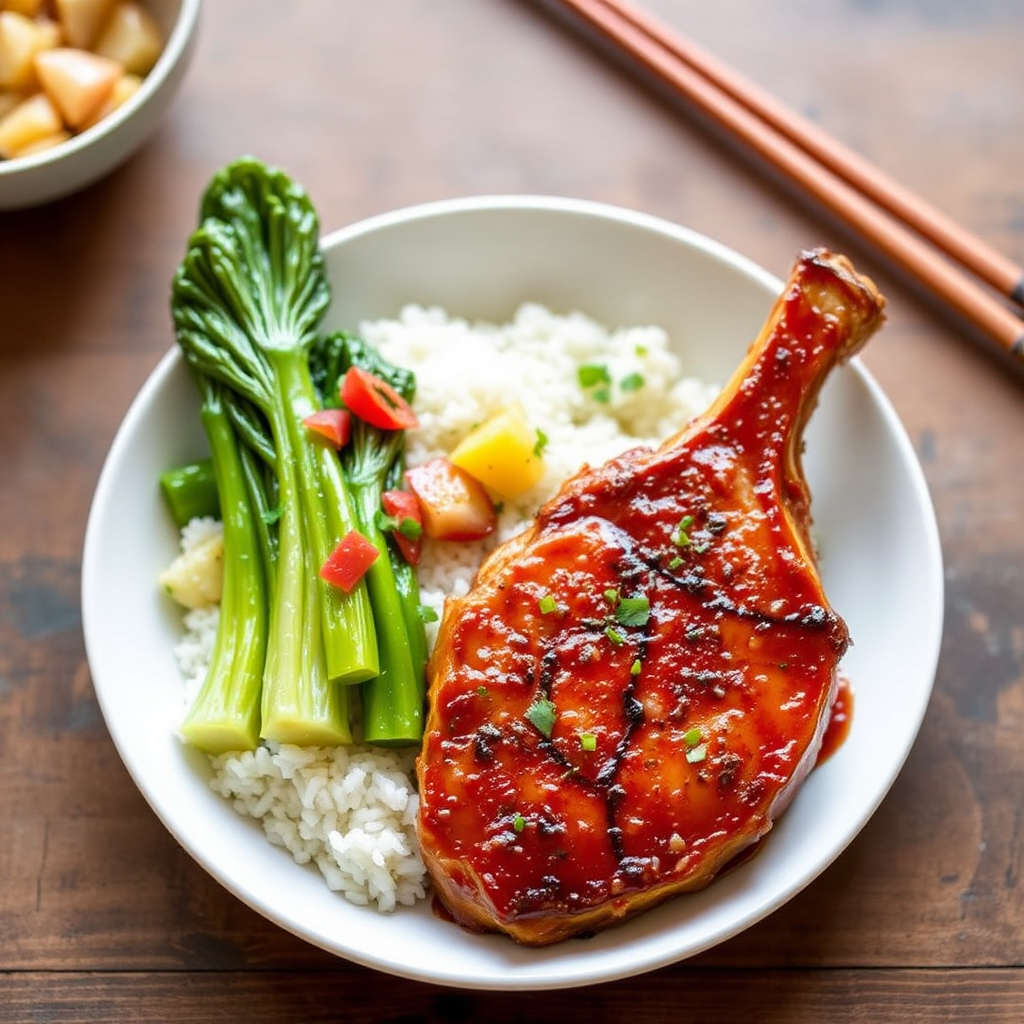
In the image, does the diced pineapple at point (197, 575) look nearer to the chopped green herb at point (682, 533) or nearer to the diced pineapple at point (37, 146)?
the chopped green herb at point (682, 533)

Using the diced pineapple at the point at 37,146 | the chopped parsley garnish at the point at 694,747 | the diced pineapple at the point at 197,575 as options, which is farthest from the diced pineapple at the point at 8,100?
the chopped parsley garnish at the point at 694,747

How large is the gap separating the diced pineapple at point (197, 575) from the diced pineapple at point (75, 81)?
4.78ft

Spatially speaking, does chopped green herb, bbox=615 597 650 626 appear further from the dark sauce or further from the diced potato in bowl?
the diced potato in bowl

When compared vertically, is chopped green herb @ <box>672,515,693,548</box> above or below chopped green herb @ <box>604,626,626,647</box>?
above

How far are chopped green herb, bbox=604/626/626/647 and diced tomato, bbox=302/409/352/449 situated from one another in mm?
942

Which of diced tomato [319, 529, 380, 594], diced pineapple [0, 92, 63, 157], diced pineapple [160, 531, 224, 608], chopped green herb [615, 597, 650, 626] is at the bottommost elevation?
diced pineapple [160, 531, 224, 608]

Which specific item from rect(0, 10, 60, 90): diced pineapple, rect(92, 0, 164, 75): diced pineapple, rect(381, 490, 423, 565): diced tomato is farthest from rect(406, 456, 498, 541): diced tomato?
rect(0, 10, 60, 90): diced pineapple

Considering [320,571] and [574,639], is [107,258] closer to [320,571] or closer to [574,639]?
[320,571]

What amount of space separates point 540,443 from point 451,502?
0.31 metres

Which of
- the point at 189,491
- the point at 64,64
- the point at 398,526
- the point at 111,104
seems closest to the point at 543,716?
the point at 398,526

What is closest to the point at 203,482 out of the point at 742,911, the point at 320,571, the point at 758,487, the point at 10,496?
the point at 320,571

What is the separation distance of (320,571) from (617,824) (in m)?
0.99

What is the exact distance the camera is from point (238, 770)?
298 cm

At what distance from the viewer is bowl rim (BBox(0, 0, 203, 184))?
11.4ft
